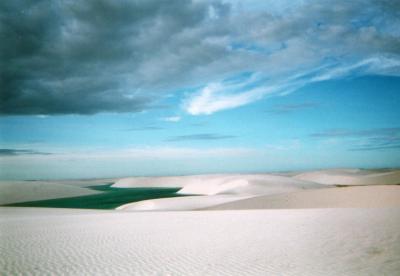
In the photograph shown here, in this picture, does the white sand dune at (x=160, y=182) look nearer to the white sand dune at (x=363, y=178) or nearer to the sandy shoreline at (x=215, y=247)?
the white sand dune at (x=363, y=178)

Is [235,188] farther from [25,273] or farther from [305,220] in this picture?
[25,273]

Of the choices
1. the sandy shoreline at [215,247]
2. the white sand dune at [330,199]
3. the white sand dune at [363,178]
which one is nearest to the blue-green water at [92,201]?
the white sand dune at [330,199]

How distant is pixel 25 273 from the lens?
22.4ft

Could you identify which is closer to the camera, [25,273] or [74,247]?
[25,273]

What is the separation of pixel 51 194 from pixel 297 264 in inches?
2212

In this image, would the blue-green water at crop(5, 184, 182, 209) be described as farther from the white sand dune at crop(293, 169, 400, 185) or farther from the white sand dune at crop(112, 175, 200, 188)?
the white sand dune at crop(112, 175, 200, 188)

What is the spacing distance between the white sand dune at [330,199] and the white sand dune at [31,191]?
39.4 m

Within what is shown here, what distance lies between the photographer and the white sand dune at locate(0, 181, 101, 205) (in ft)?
162

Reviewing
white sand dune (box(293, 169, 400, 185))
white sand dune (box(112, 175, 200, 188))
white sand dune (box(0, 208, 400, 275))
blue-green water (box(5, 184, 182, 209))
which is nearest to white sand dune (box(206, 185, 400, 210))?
white sand dune (box(0, 208, 400, 275))

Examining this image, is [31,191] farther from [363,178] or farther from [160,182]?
[363,178]

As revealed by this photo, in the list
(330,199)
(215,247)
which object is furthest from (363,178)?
(215,247)

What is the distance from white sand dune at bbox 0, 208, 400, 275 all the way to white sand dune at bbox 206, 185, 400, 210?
1003 centimetres

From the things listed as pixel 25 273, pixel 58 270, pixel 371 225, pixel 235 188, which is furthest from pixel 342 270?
pixel 235 188

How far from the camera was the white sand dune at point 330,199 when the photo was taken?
22078 mm
